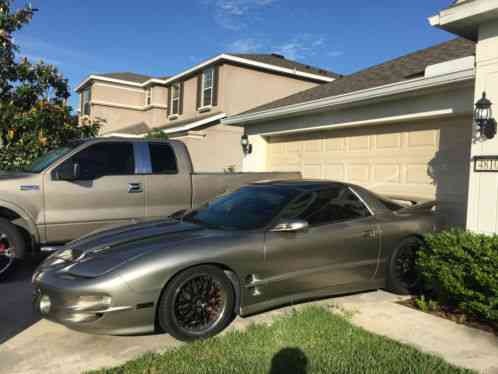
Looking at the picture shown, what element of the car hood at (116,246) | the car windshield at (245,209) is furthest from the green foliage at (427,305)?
the car hood at (116,246)

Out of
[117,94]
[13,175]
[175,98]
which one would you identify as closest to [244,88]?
[175,98]

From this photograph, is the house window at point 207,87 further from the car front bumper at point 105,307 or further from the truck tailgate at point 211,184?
the car front bumper at point 105,307

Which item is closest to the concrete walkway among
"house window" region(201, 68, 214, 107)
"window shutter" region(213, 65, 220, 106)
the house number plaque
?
the house number plaque

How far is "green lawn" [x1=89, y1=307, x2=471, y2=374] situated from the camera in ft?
11.0

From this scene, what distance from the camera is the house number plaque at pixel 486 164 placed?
16.8 feet

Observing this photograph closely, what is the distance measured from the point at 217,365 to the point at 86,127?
7.24 metres

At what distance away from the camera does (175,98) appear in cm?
2323

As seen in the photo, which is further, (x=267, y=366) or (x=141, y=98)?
(x=141, y=98)

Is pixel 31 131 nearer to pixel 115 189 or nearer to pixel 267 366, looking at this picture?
pixel 115 189

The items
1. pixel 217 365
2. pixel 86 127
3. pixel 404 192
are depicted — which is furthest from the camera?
pixel 86 127

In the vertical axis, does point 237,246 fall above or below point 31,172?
below

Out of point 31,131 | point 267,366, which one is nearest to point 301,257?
point 267,366

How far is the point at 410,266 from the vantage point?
5.52m

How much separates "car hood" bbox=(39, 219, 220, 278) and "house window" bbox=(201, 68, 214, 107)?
15.3 meters
